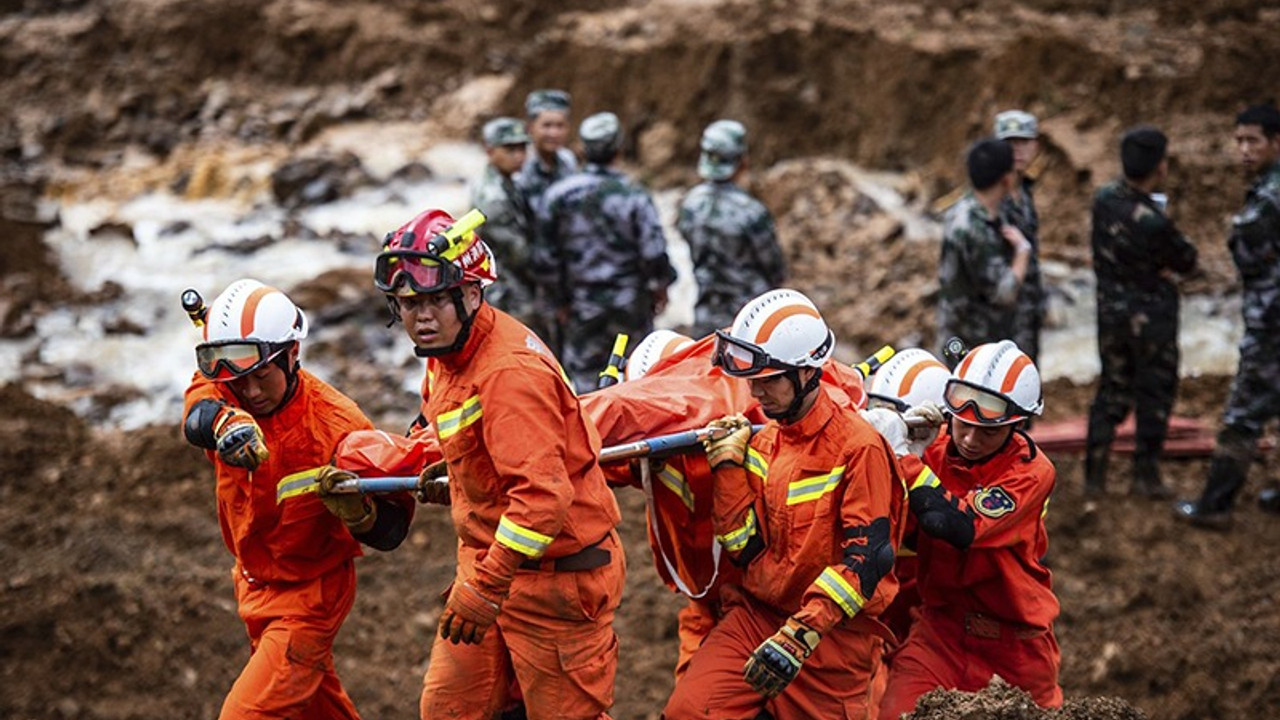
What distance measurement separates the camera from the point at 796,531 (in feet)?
17.8

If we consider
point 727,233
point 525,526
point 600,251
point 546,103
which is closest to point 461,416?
point 525,526

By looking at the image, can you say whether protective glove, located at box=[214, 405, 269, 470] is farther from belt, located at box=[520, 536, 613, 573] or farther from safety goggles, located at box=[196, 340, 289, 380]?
belt, located at box=[520, 536, 613, 573]

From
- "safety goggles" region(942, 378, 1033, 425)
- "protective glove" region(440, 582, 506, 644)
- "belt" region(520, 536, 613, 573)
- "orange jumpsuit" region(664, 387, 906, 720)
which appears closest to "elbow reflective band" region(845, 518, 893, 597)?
"orange jumpsuit" region(664, 387, 906, 720)

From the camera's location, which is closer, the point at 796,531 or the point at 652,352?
the point at 796,531

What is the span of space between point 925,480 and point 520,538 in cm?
161

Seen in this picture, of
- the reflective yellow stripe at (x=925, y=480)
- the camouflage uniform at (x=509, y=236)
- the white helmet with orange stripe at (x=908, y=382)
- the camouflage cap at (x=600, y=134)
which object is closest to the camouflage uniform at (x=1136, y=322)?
the camouflage cap at (x=600, y=134)

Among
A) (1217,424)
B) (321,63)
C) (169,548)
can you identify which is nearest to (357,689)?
(169,548)

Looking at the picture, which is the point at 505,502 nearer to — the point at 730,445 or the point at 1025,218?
the point at 730,445

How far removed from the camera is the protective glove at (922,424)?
235 inches

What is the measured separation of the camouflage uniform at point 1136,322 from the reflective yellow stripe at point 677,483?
179 inches

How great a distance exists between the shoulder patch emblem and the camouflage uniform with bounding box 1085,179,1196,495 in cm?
411

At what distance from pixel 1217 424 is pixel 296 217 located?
11.4 meters

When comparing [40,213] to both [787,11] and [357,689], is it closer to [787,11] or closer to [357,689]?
[787,11]

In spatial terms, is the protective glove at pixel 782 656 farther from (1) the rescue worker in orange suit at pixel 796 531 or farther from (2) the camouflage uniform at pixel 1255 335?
(2) the camouflage uniform at pixel 1255 335
